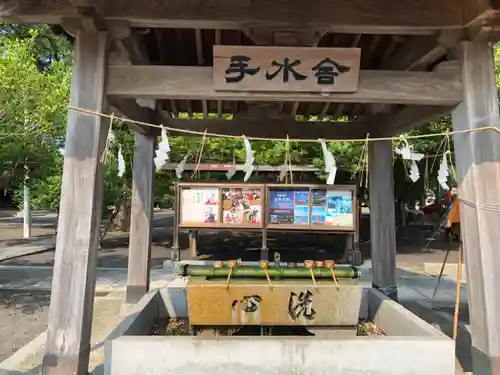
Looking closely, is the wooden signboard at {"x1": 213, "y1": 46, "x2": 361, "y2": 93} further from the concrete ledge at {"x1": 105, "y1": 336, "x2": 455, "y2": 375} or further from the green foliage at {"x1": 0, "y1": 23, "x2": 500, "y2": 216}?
the green foliage at {"x1": 0, "y1": 23, "x2": 500, "y2": 216}

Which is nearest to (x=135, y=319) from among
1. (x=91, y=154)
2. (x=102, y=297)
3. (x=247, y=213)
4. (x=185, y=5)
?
(x=91, y=154)

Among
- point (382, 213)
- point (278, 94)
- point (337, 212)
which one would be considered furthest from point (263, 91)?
point (337, 212)

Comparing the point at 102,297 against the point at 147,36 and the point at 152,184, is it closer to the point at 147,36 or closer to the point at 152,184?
the point at 152,184

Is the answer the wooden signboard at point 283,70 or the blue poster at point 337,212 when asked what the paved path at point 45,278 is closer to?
the blue poster at point 337,212

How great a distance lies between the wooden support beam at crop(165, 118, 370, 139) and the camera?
711cm

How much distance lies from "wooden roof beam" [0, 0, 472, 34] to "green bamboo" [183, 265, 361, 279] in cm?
252

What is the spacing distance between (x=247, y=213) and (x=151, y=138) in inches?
189

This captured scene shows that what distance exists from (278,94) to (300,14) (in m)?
0.73

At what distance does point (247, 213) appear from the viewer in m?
11.4

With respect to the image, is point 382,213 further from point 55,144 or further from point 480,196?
point 55,144

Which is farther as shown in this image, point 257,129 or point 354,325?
point 257,129

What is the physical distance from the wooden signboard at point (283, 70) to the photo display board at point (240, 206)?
7.21m

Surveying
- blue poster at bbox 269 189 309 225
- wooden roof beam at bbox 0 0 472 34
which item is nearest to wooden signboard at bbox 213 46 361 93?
wooden roof beam at bbox 0 0 472 34

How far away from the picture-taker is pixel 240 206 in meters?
11.4
